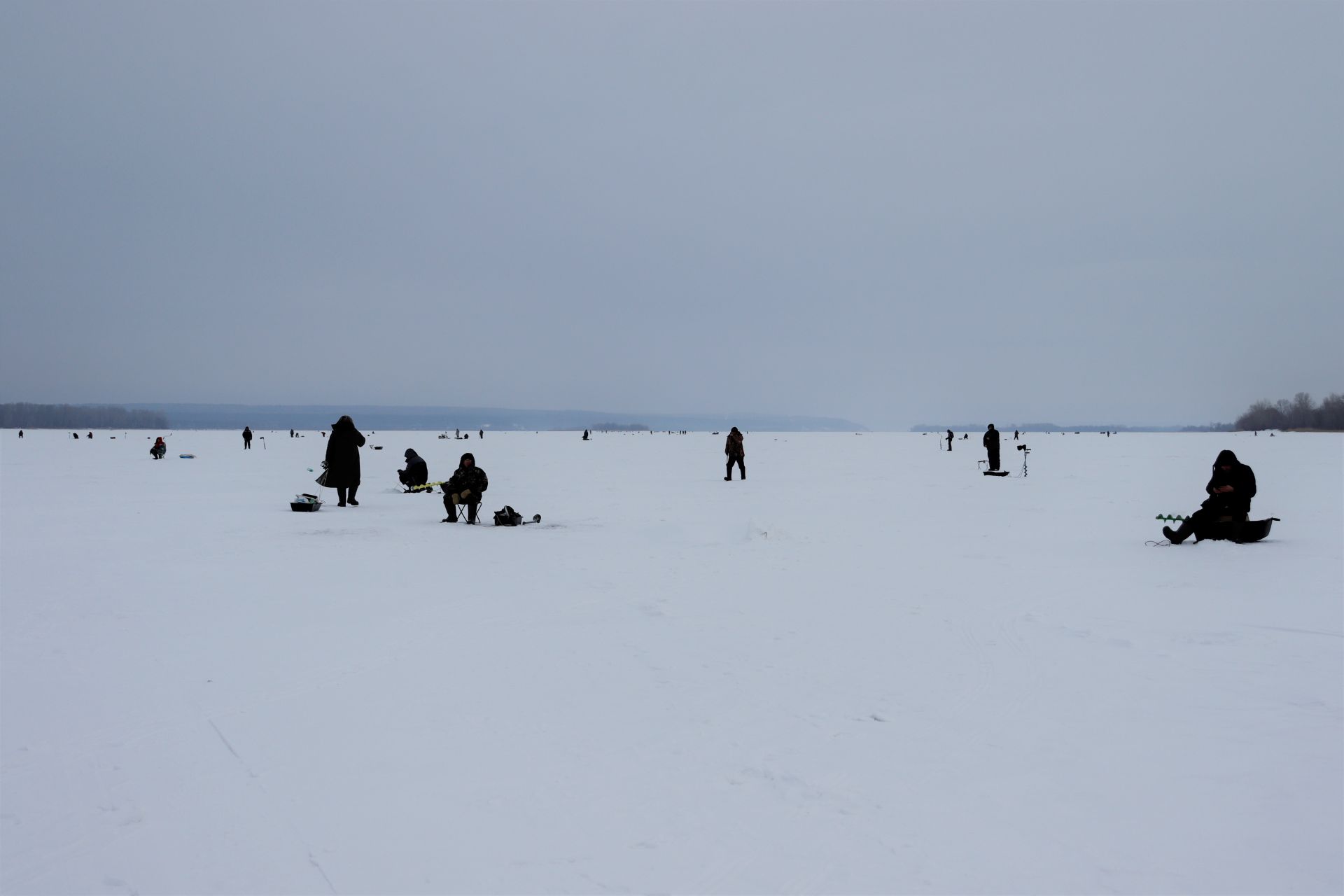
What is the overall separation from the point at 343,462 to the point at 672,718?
48.9 ft

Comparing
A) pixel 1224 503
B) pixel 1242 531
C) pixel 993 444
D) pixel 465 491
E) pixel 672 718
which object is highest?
pixel 993 444

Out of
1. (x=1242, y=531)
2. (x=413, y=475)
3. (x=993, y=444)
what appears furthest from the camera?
(x=993, y=444)

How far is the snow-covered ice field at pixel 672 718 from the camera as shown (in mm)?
3736

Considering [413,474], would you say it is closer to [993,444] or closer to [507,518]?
[507,518]

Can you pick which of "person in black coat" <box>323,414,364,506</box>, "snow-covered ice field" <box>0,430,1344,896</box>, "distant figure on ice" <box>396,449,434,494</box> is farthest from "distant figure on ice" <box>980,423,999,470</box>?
"person in black coat" <box>323,414,364,506</box>

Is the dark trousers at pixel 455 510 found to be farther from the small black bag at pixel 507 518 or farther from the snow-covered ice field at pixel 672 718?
the snow-covered ice field at pixel 672 718

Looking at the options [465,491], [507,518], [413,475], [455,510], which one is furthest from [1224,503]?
[413,475]

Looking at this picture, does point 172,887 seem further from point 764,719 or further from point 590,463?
point 590,463

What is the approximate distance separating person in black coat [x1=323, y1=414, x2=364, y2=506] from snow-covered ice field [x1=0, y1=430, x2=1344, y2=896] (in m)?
5.45

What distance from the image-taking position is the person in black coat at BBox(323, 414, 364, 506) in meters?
18.2

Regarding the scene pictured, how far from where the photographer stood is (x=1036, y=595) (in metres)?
9.26

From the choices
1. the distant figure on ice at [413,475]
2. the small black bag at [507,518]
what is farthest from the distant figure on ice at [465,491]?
the distant figure on ice at [413,475]

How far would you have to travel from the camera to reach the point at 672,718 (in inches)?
217

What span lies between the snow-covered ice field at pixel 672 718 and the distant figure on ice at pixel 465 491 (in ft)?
9.21
